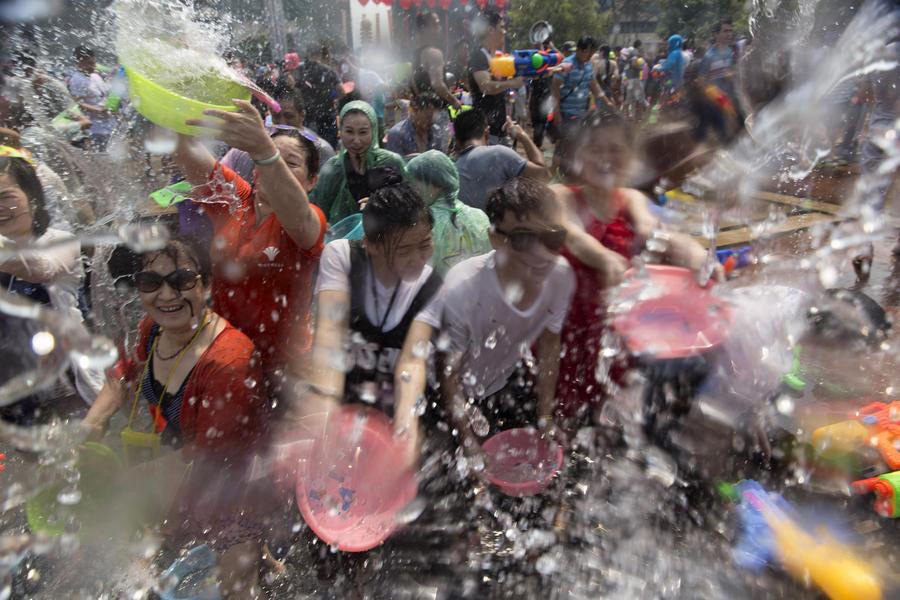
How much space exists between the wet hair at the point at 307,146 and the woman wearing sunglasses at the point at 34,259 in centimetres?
82

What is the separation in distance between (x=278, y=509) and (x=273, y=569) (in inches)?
7.4

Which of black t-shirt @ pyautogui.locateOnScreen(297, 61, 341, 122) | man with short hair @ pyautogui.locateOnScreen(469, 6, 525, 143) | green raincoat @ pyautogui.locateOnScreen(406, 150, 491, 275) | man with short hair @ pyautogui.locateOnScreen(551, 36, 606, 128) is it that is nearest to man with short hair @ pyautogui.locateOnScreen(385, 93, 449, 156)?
man with short hair @ pyautogui.locateOnScreen(469, 6, 525, 143)

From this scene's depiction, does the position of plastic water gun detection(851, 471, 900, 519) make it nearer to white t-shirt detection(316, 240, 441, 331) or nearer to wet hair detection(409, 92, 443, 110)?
white t-shirt detection(316, 240, 441, 331)

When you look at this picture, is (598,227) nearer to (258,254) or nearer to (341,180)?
(258,254)

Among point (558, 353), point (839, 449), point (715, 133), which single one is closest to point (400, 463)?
point (558, 353)

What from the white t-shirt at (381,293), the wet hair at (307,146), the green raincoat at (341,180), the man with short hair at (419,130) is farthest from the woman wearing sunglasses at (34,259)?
the man with short hair at (419,130)

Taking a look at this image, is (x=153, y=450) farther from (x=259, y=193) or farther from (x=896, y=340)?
(x=896, y=340)

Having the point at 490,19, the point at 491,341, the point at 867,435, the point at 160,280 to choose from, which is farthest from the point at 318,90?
the point at 867,435

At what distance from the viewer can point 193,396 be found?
1.78 m

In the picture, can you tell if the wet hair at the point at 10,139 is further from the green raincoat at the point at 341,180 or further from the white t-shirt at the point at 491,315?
the white t-shirt at the point at 491,315

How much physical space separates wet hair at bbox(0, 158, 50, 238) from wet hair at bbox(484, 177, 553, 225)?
156cm

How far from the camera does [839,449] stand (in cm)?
224

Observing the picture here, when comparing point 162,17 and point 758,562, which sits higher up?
point 162,17

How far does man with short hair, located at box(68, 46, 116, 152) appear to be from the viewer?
4.39m
